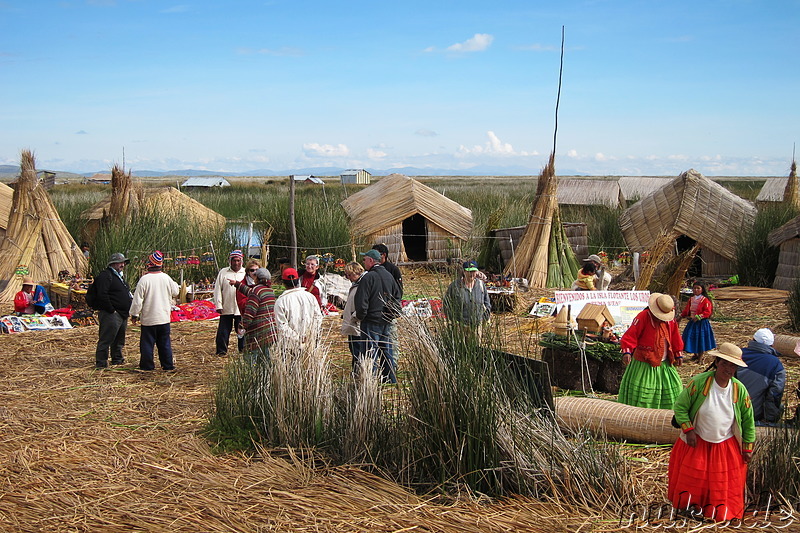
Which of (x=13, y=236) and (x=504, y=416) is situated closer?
(x=504, y=416)

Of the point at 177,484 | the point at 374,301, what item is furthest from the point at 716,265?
the point at 177,484

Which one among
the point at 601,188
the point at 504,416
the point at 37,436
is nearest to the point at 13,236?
the point at 37,436

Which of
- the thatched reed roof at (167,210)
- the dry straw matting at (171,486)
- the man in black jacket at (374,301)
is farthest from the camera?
the thatched reed roof at (167,210)

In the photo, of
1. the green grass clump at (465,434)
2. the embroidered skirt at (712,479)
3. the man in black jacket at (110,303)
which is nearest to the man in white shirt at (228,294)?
the man in black jacket at (110,303)

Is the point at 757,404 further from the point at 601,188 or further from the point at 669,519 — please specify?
the point at 601,188

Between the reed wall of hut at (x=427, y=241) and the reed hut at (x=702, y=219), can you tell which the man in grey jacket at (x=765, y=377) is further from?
the reed wall of hut at (x=427, y=241)

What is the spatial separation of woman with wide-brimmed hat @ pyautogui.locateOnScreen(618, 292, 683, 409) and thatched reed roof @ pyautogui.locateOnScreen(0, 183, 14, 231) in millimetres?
12832

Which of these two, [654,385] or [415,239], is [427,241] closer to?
[415,239]

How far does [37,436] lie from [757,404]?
5051 millimetres

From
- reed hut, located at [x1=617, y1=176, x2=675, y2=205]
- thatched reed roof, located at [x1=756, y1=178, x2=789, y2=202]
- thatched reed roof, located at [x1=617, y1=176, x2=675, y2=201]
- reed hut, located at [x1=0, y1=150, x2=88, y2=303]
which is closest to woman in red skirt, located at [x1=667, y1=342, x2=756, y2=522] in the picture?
reed hut, located at [x1=0, y1=150, x2=88, y2=303]

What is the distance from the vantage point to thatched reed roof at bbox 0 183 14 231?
49.6 feet

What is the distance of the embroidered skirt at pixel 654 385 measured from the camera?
235 inches

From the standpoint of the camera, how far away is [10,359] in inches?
336

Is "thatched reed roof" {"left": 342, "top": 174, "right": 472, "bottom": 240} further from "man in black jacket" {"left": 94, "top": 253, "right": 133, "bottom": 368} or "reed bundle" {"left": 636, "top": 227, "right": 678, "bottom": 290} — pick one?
"man in black jacket" {"left": 94, "top": 253, "right": 133, "bottom": 368}
